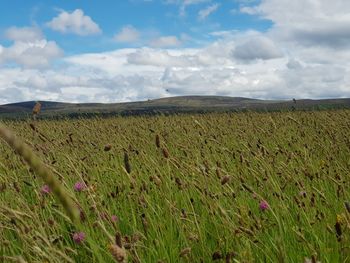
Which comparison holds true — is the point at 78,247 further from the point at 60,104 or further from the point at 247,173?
the point at 60,104

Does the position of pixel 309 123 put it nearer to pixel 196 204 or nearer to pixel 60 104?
pixel 196 204

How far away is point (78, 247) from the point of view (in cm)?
322

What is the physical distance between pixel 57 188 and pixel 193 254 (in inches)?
90.5

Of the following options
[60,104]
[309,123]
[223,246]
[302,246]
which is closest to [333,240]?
[302,246]

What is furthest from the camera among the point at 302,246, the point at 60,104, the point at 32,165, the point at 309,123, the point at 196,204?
the point at 60,104

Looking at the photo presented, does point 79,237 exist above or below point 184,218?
below

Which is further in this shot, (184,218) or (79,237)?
(79,237)

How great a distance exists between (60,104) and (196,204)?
168 meters

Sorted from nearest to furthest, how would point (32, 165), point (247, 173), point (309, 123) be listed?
point (32, 165), point (247, 173), point (309, 123)

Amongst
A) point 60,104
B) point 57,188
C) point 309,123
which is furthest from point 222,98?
point 57,188

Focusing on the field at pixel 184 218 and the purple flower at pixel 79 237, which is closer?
the field at pixel 184 218

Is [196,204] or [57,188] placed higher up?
[57,188]

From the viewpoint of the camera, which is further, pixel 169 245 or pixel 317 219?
pixel 317 219

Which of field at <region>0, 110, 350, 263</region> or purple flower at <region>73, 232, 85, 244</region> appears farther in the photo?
purple flower at <region>73, 232, 85, 244</region>
